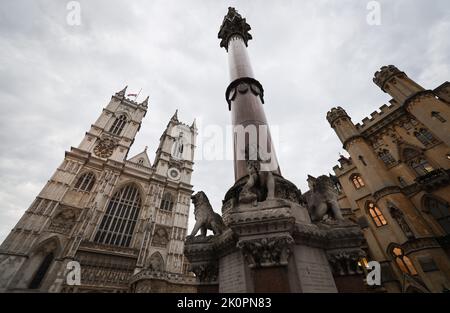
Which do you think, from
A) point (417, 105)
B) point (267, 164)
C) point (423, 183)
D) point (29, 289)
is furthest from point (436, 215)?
point (29, 289)

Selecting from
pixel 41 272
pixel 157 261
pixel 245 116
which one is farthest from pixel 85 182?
pixel 245 116

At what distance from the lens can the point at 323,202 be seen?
506 centimetres

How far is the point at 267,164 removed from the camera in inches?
199

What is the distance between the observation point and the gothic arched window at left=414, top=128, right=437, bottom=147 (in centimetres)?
1571

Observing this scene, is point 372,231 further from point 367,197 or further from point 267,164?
point 267,164

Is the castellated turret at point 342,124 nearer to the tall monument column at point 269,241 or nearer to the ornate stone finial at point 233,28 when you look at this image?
the ornate stone finial at point 233,28

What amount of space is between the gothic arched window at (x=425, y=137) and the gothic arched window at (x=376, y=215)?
5.97 meters

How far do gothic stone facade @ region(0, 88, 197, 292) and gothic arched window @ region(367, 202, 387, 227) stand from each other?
1871cm

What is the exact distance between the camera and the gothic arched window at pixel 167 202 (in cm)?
3167

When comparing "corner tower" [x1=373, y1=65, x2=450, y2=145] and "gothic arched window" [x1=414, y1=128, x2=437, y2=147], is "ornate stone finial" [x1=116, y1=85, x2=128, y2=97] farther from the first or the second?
"gothic arched window" [x1=414, y1=128, x2=437, y2=147]

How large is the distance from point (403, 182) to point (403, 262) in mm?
5810

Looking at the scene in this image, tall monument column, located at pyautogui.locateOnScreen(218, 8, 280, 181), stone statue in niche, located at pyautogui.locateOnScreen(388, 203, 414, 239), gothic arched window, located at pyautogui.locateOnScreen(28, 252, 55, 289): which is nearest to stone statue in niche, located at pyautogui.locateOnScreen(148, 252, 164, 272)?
gothic arched window, located at pyautogui.locateOnScreen(28, 252, 55, 289)

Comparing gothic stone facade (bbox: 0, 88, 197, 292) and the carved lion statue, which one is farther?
gothic stone facade (bbox: 0, 88, 197, 292)

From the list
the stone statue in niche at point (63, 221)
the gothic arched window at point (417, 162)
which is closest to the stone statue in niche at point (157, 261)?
the stone statue in niche at point (63, 221)
